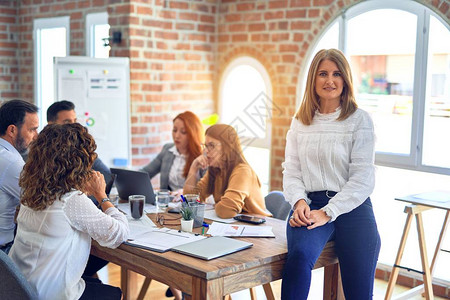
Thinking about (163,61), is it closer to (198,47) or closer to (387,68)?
(198,47)

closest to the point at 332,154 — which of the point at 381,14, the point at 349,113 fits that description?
the point at 349,113

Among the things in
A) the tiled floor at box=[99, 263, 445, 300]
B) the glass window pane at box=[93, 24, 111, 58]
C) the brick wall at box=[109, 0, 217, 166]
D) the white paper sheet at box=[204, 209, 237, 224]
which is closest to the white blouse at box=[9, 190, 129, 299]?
the white paper sheet at box=[204, 209, 237, 224]

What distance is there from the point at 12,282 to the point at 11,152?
0.92 metres

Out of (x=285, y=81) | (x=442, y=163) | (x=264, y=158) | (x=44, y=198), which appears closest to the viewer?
(x=44, y=198)

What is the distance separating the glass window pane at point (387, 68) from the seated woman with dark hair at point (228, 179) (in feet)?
4.15

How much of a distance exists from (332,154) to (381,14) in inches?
79.1

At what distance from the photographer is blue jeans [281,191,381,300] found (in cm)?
232

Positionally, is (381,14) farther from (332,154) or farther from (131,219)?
(131,219)

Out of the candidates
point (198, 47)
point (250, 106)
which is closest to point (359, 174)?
point (250, 106)

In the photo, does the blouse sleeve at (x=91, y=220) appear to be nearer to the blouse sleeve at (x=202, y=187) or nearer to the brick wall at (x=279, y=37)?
the blouse sleeve at (x=202, y=187)

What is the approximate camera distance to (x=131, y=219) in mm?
2877

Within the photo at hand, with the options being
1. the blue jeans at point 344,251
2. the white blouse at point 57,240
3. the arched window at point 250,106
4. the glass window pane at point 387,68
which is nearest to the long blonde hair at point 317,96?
the blue jeans at point 344,251

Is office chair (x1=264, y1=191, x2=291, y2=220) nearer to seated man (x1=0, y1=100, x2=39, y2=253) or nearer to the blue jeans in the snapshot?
the blue jeans

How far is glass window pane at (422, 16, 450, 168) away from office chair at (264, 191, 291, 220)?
1296mm
